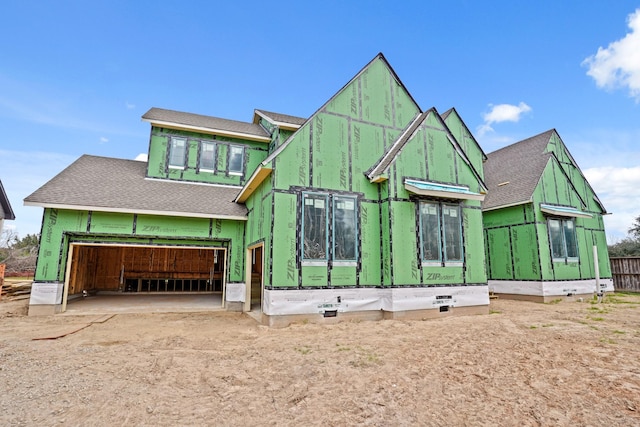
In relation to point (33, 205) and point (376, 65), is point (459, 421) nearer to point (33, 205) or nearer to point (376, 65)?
point (376, 65)

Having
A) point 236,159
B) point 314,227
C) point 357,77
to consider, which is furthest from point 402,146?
point 236,159

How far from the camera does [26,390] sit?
166 inches

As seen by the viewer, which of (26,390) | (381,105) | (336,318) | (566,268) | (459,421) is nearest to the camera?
(459,421)

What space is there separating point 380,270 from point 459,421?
648cm

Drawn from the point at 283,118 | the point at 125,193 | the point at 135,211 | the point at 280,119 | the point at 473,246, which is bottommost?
the point at 473,246

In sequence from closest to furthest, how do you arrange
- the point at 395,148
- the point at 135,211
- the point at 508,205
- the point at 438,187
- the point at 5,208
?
1. the point at 438,187
2. the point at 395,148
3. the point at 135,211
4. the point at 5,208
5. the point at 508,205

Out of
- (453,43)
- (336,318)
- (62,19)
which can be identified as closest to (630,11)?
(453,43)

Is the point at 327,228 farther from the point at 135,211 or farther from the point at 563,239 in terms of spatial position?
the point at 563,239

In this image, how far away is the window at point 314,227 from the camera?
30.4 ft

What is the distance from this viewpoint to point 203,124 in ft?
47.3

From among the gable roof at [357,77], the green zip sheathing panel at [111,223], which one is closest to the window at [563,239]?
the gable roof at [357,77]

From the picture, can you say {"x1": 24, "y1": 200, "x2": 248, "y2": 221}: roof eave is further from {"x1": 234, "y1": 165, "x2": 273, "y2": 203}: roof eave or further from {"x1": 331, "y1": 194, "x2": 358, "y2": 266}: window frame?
{"x1": 331, "y1": 194, "x2": 358, "y2": 266}: window frame

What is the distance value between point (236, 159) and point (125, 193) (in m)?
4.80

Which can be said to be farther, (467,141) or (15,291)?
(467,141)
